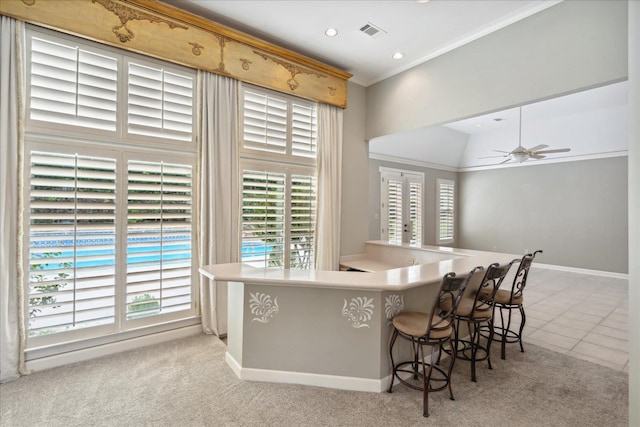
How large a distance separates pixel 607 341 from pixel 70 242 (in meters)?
5.84

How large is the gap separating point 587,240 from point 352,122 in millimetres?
6343

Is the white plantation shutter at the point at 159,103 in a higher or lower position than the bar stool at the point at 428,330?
higher

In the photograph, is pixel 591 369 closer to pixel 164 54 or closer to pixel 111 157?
pixel 111 157

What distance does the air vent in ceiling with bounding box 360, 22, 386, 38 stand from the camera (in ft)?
11.4

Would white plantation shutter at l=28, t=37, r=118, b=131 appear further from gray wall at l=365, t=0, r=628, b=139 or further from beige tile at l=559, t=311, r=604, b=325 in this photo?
beige tile at l=559, t=311, r=604, b=325

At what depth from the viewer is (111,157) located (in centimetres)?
298

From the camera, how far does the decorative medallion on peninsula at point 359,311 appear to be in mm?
2412

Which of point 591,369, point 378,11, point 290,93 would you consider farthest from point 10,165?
point 591,369

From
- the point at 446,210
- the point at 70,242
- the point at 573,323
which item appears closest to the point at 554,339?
the point at 573,323

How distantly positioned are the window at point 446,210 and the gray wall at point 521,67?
16.3 feet

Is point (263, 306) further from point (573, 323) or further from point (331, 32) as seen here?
A: point (573, 323)

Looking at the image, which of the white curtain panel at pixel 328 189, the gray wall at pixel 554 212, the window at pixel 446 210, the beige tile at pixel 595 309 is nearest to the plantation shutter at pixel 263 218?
the white curtain panel at pixel 328 189

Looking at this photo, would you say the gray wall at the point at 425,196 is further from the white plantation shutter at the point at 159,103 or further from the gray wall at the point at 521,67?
A: the white plantation shutter at the point at 159,103

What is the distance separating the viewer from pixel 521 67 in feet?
10.5
